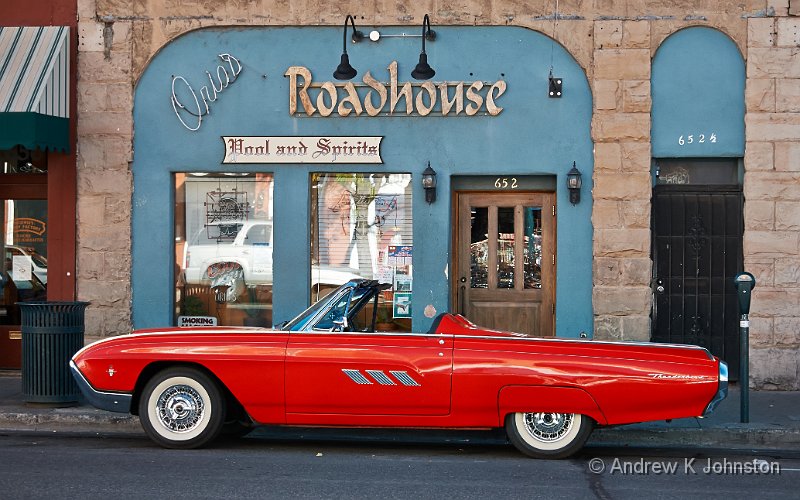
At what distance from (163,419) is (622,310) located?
20.6ft

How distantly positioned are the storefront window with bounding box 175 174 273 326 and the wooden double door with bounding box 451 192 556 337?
8.15ft

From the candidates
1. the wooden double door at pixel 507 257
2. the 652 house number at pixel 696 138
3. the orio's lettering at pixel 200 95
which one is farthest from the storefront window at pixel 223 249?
the 652 house number at pixel 696 138

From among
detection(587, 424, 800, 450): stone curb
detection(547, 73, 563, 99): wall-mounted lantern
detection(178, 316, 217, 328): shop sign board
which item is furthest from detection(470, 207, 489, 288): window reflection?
detection(587, 424, 800, 450): stone curb

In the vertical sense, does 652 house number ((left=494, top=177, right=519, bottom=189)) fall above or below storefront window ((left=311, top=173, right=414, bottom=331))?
above

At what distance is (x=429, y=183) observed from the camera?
506 inches

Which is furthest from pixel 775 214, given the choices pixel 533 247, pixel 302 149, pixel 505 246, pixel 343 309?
pixel 343 309

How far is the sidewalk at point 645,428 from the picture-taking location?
9477mm

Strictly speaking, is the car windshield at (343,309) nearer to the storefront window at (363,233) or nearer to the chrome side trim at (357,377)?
the chrome side trim at (357,377)

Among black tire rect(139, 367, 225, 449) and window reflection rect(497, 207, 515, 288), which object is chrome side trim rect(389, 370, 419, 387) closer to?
black tire rect(139, 367, 225, 449)

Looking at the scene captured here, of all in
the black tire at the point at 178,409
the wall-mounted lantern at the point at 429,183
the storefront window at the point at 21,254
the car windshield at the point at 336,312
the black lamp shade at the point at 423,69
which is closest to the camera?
the black tire at the point at 178,409

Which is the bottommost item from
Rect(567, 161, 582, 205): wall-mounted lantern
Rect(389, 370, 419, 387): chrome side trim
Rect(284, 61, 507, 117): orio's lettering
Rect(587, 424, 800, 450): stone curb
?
Rect(587, 424, 800, 450): stone curb

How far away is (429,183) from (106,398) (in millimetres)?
5468

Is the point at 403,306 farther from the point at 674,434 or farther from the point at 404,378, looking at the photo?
the point at 404,378

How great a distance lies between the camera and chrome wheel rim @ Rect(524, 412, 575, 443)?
8.31 m
